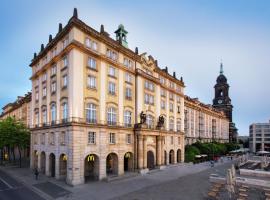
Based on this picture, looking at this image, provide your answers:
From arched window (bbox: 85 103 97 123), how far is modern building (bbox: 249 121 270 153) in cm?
15257

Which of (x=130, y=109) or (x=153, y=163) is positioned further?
(x=153, y=163)

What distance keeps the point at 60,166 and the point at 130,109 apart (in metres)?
16.1

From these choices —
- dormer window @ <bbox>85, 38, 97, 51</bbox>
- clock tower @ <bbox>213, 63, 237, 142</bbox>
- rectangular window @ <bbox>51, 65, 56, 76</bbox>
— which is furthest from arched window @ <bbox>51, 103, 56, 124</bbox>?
clock tower @ <bbox>213, 63, 237, 142</bbox>

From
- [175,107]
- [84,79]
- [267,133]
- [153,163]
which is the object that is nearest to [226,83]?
[267,133]

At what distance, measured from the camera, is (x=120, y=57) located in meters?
42.5

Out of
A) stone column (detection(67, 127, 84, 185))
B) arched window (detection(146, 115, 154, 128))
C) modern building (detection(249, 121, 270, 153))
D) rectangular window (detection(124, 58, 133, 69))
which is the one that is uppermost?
rectangular window (detection(124, 58, 133, 69))

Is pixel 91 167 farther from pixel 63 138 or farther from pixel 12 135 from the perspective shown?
pixel 12 135

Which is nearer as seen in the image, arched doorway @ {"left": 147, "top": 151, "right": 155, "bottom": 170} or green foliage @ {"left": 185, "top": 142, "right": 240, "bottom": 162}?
arched doorway @ {"left": 147, "top": 151, "right": 155, "bottom": 170}

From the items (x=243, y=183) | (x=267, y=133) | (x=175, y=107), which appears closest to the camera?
(x=243, y=183)

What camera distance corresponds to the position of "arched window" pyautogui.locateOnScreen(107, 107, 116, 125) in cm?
3850

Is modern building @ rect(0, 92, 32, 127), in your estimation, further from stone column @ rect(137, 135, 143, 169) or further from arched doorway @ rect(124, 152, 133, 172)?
stone column @ rect(137, 135, 143, 169)

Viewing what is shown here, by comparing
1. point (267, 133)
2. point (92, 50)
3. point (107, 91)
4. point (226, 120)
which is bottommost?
point (267, 133)

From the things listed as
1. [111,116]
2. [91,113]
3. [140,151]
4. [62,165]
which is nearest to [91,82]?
[91,113]

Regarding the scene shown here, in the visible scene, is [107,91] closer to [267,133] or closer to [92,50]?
[92,50]
